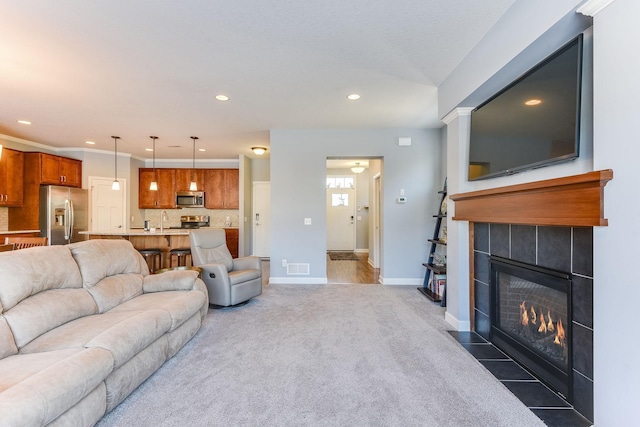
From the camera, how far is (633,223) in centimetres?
132

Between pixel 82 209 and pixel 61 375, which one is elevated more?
pixel 82 209

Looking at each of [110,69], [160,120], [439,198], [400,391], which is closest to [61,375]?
[400,391]

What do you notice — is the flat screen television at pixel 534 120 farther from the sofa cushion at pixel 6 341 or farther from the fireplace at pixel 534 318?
the sofa cushion at pixel 6 341

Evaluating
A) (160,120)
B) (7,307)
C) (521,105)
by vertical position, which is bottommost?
(7,307)

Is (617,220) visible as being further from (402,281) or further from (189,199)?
(189,199)

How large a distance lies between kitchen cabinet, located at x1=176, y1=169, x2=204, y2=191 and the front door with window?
3.63m

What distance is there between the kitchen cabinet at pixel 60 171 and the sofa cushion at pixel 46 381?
18.4ft

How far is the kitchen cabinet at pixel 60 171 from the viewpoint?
563 cm

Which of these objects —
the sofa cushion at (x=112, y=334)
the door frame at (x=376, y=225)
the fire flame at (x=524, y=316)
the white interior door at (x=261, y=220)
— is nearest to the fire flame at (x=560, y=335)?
the fire flame at (x=524, y=316)

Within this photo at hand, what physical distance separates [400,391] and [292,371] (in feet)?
2.60

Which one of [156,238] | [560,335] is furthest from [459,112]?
[156,238]

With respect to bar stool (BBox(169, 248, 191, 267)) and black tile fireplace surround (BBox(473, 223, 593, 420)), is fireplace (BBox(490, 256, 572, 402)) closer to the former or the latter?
black tile fireplace surround (BBox(473, 223, 593, 420))

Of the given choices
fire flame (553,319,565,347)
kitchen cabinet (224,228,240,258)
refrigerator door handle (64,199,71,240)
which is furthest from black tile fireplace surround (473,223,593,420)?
refrigerator door handle (64,199,71,240)

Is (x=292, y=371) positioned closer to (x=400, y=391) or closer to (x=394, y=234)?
(x=400, y=391)
